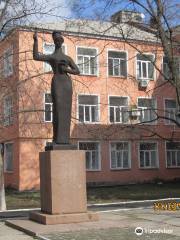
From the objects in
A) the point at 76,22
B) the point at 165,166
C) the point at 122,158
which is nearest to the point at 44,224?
the point at 76,22

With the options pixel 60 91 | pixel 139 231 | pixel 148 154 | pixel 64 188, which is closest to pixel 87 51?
pixel 148 154

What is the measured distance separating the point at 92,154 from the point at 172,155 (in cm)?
687

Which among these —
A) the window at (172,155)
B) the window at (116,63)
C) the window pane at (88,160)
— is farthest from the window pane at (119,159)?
the window at (116,63)

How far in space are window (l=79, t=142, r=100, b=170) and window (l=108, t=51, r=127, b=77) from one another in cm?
520

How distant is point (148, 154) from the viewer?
124 ft

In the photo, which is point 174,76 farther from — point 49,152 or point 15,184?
point 15,184

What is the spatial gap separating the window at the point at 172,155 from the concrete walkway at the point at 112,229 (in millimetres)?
25948

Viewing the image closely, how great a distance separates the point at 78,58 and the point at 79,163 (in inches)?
933

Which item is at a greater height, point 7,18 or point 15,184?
point 7,18

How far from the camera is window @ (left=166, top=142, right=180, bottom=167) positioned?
1510 inches

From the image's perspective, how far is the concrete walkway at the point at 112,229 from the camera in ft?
31.5

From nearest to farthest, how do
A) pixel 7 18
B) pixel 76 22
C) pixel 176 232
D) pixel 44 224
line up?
pixel 176 232
pixel 44 224
pixel 7 18
pixel 76 22

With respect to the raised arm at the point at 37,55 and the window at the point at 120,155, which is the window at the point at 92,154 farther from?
the raised arm at the point at 37,55

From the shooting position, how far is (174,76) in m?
20.1
